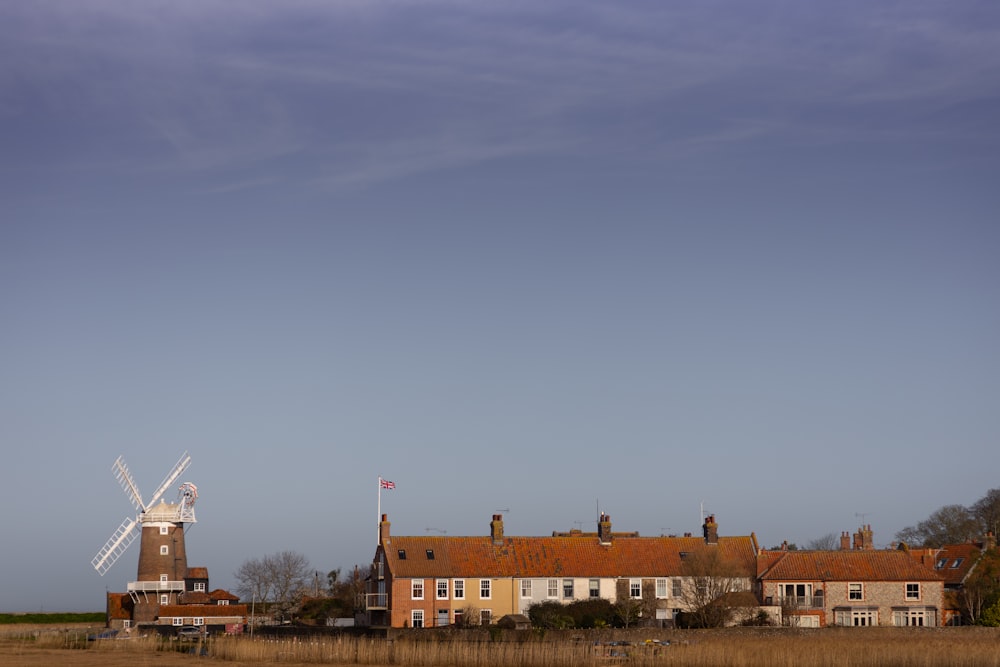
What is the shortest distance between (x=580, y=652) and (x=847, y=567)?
27.5 m

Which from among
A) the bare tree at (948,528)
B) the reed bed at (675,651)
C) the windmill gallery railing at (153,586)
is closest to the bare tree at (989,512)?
the bare tree at (948,528)

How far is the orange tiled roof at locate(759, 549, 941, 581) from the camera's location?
244ft

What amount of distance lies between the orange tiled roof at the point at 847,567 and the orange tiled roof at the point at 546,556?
221 cm

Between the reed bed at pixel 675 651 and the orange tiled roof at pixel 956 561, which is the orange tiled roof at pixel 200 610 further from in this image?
the orange tiled roof at pixel 956 561

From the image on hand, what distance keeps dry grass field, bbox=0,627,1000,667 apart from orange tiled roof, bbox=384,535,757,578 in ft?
45.3

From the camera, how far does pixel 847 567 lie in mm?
75125

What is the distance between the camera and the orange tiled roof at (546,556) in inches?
2955

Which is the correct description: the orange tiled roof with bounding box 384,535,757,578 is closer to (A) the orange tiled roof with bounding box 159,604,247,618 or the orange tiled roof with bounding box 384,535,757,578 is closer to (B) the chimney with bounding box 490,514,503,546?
(B) the chimney with bounding box 490,514,503,546

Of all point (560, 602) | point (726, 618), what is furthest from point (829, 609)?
point (560, 602)

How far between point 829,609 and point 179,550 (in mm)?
44397

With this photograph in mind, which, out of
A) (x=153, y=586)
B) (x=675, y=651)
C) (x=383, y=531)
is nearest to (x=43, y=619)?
(x=153, y=586)

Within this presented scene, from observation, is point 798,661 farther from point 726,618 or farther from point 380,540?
point 380,540

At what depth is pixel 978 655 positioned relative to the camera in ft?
150

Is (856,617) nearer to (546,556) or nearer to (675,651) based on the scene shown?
(546,556)
